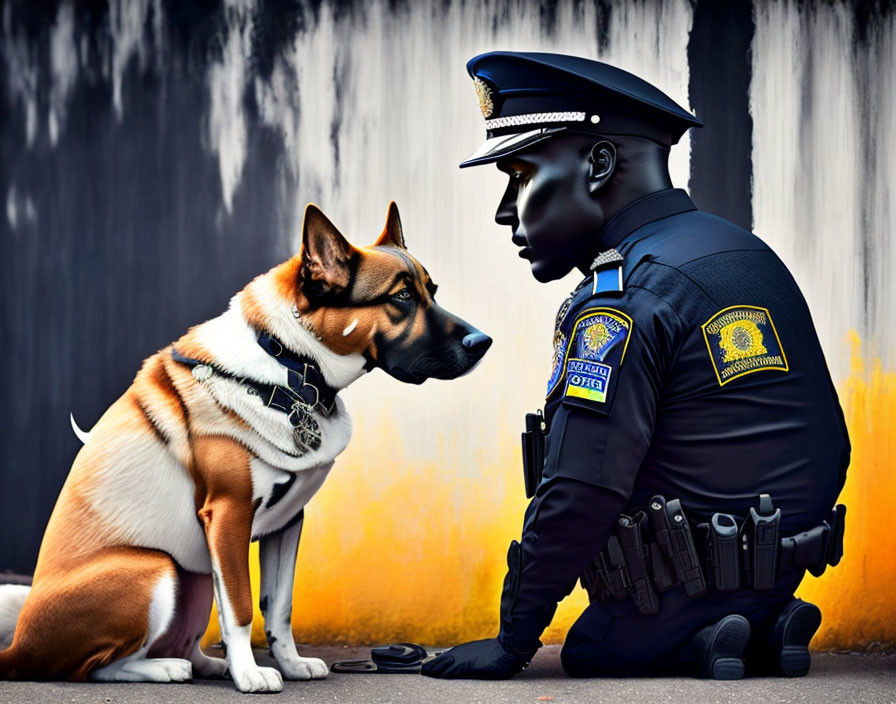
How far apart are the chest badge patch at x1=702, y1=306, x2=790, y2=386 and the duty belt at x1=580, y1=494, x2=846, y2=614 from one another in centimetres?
37

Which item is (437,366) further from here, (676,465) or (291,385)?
(676,465)

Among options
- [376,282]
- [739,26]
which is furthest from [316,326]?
[739,26]

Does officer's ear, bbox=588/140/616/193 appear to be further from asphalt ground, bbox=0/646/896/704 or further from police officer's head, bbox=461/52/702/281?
asphalt ground, bbox=0/646/896/704

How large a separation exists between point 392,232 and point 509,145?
57 centimetres

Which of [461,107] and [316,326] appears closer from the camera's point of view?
[316,326]

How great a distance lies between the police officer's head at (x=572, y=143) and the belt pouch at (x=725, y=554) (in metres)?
0.94

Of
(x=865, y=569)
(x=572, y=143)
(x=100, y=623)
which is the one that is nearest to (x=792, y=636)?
(x=865, y=569)

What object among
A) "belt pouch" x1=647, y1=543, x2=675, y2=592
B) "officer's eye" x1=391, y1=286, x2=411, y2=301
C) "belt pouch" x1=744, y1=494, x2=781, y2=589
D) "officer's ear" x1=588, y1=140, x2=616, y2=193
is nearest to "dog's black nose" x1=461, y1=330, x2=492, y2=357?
"officer's eye" x1=391, y1=286, x2=411, y2=301

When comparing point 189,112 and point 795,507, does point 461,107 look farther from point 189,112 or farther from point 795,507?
point 795,507

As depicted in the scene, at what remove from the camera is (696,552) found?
9.75 feet

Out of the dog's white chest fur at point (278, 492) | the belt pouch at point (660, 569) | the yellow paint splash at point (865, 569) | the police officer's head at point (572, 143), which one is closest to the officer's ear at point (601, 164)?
the police officer's head at point (572, 143)

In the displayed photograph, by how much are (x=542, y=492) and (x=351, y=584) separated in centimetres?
159

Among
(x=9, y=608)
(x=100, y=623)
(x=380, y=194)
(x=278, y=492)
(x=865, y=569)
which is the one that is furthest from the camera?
(x=380, y=194)

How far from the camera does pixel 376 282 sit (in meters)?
3.33
